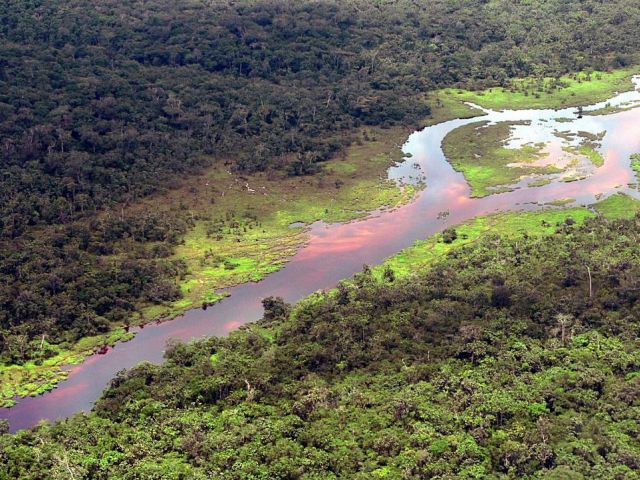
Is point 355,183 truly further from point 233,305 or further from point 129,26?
point 129,26

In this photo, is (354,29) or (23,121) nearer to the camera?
(23,121)

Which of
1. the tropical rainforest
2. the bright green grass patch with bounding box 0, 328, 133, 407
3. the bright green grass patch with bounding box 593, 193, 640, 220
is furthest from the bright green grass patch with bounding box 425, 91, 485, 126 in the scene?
the bright green grass patch with bounding box 0, 328, 133, 407

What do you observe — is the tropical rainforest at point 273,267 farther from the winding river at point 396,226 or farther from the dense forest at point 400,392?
the winding river at point 396,226

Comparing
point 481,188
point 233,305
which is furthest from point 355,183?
point 233,305

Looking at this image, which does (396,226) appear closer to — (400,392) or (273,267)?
(273,267)

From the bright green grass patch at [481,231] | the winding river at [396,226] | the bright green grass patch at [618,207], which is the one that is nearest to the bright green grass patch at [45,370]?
the winding river at [396,226]
